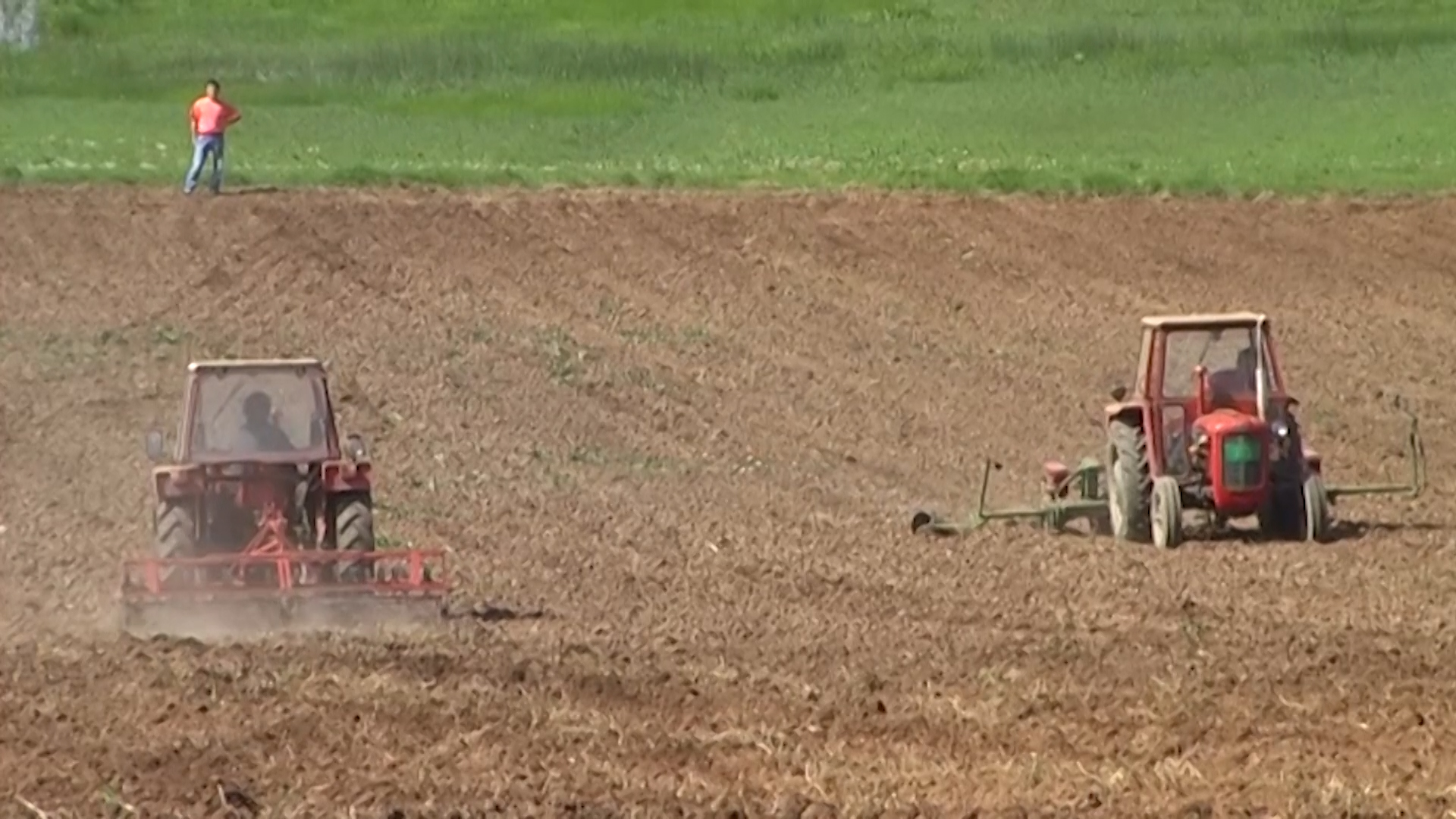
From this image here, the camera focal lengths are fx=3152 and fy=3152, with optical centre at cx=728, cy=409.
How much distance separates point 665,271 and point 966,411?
6.35 m

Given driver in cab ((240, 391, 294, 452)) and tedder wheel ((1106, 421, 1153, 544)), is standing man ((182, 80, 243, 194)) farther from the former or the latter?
driver in cab ((240, 391, 294, 452))

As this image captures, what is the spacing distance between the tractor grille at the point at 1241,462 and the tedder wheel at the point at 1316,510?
1.01 ft

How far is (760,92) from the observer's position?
4862 centimetres

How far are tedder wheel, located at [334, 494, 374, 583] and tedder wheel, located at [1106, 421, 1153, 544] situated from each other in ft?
15.8

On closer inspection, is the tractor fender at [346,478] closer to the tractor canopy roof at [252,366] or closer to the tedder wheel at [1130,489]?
the tractor canopy roof at [252,366]

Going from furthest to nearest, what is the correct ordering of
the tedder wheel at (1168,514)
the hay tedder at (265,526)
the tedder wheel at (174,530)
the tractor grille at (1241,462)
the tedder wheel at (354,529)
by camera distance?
the tractor grille at (1241,462)
the tedder wheel at (1168,514)
the tedder wheel at (174,530)
the tedder wheel at (354,529)
the hay tedder at (265,526)

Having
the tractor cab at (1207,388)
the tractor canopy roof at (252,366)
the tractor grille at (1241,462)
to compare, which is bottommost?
the tractor grille at (1241,462)

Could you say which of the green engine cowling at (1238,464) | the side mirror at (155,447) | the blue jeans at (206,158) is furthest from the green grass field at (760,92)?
the side mirror at (155,447)

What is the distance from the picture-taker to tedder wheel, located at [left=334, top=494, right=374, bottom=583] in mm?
15516

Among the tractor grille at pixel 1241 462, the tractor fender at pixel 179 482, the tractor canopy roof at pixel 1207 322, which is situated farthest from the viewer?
the tractor canopy roof at pixel 1207 322

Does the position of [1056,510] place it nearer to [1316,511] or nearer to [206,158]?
[1316,511]

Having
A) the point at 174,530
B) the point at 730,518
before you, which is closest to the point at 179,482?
the point at 174,530

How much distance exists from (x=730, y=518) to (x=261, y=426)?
379 cm

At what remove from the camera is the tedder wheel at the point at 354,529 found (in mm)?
15516
